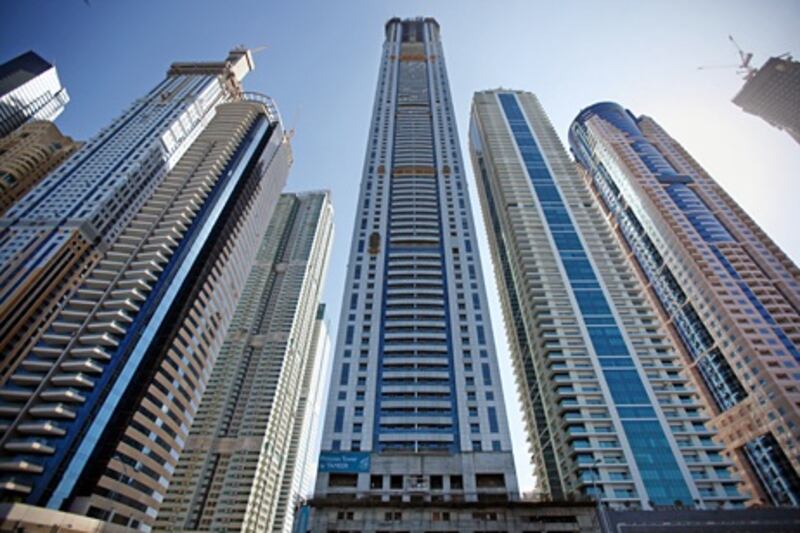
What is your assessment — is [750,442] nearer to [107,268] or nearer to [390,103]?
[390,103]

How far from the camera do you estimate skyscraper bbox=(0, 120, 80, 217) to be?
104 meters

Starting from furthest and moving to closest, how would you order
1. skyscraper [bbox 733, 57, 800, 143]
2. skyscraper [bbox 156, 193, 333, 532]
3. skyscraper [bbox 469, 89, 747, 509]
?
skyscraper [bbox 733, 57, 800, 143], skyscraper [bbox 156, 193, 333, 532], skyscraper [bbox 469, 89, 747, 509]

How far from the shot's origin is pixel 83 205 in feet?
280

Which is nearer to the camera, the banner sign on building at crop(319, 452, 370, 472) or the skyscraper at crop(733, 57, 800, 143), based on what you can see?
the banner sign on building at crop(319, 452, 370, 472)

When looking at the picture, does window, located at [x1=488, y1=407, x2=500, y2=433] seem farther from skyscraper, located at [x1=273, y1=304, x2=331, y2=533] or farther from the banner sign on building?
skyscraper, located at [x1=273, y1=304, x2=331, y2=533]

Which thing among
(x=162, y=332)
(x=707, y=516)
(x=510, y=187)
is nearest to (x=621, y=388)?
(x=707, y=516)

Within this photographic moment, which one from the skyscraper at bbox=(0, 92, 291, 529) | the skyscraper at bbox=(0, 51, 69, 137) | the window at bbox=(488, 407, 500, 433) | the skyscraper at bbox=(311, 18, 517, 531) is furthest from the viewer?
the skyscraper at bbox=(0, 51, 69, 137)

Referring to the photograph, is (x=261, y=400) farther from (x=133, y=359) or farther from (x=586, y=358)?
(x=586, y=358)

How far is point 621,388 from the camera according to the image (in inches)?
2992

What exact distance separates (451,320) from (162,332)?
55600 millimetres

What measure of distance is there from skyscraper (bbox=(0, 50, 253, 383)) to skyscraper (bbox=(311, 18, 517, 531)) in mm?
52574

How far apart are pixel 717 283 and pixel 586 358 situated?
48.2 metres

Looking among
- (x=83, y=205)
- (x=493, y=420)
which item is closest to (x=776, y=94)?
(x=493, y=420)

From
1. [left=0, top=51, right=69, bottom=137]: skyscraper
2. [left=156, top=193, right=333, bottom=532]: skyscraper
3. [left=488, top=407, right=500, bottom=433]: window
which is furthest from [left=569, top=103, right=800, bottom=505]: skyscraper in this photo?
[left=0, top=51, right=69, bottom=137]: skyscraper
